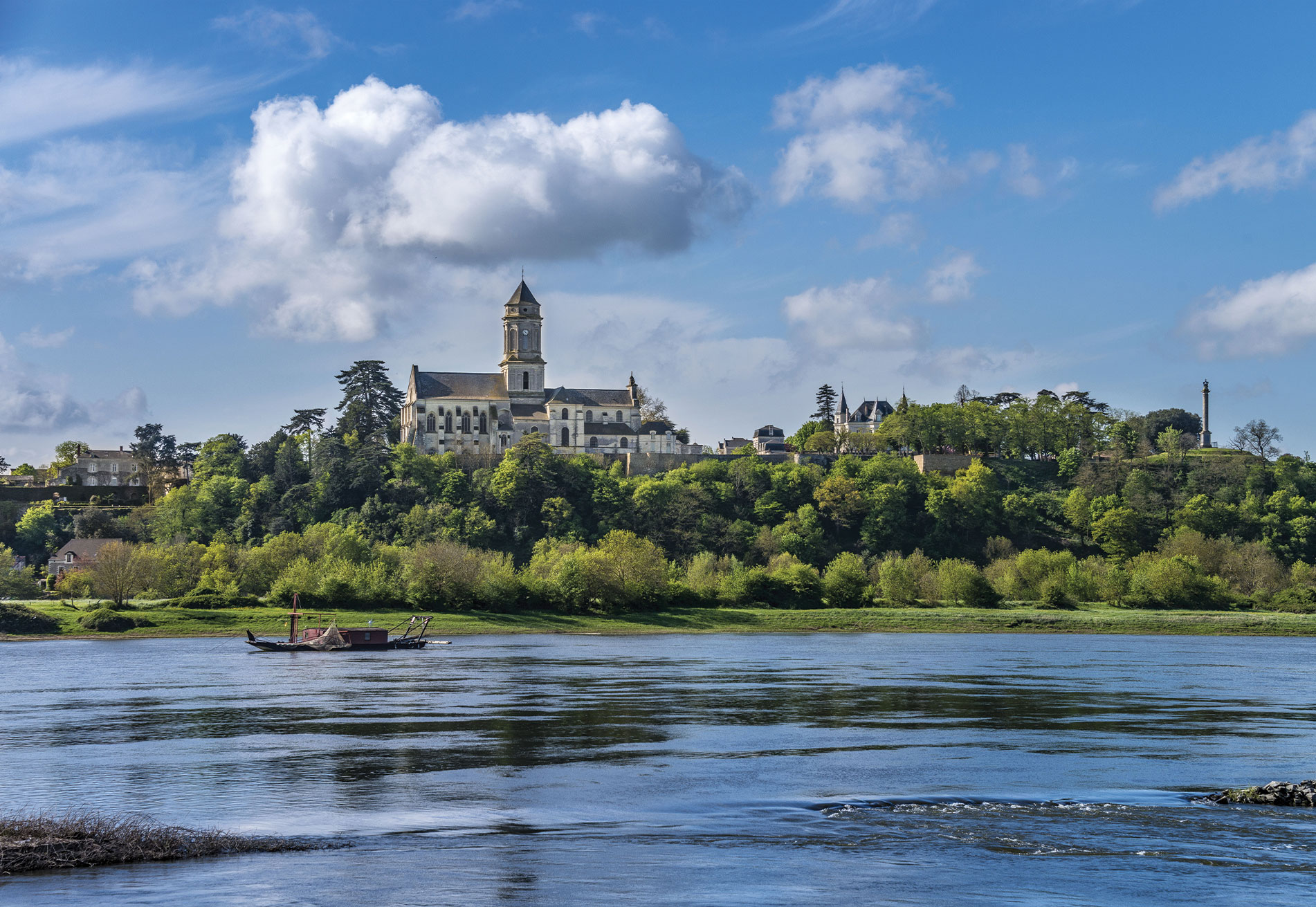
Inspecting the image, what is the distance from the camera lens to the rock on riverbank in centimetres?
2320

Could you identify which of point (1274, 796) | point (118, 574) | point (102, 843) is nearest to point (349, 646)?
point (118, 574)

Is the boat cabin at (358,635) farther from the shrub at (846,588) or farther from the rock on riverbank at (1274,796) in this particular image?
the rock on riverbank at (1274,796)

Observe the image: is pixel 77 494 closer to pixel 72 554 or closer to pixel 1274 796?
pixel 72 554

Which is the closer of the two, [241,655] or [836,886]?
[836,886]

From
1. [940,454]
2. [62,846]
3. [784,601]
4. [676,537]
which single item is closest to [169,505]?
[676,537]

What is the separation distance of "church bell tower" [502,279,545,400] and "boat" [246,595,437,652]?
288 feet

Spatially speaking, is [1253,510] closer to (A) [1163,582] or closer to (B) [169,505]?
(A) [1163,582]

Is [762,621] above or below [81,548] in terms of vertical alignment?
below

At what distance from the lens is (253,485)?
12650 centimetres

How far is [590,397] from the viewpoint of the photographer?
158750 millimetres

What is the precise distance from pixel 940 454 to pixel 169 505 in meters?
82.3

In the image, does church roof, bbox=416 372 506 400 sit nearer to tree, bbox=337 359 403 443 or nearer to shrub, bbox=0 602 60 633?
tree, bbox=337 359 403 443

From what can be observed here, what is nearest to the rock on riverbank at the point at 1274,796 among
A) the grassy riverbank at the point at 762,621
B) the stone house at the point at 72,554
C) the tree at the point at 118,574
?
the grassy riverbank at the point at 762,621

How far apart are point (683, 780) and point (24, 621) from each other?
63292 mm
